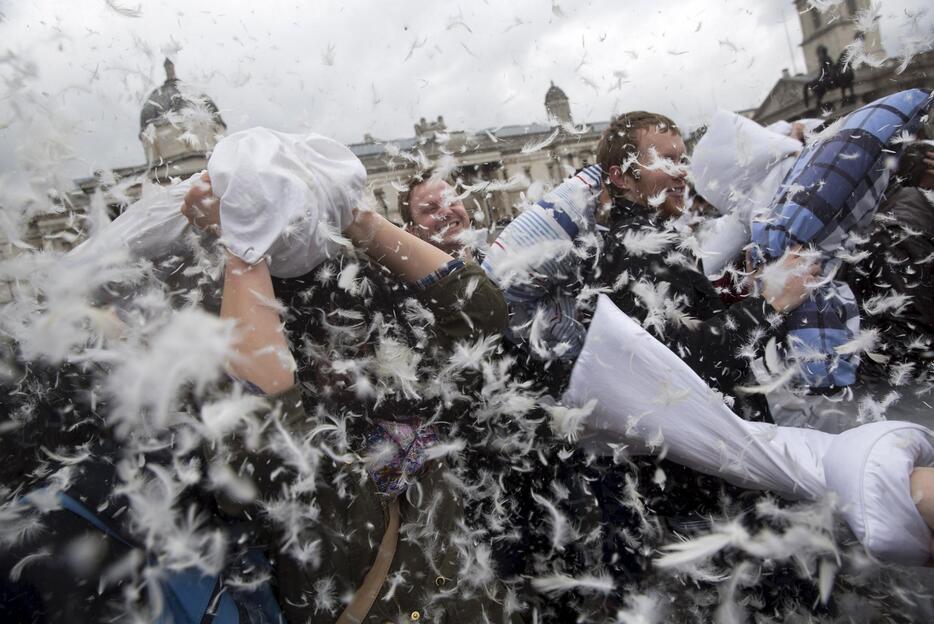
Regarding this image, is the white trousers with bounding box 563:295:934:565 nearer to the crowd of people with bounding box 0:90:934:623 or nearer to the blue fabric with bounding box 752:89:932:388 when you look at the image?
the crowd of people with bounding box 0:90:934:623

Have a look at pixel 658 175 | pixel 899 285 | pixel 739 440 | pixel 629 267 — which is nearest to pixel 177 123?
pixel 629 267

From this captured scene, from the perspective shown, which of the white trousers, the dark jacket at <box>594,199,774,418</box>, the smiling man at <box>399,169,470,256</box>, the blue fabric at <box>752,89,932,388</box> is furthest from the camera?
the smiling man at <box>399,169,470,256</box>

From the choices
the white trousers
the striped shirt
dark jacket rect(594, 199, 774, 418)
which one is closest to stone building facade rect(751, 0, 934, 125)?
dark jacket rect(594, 199, 774, 418)

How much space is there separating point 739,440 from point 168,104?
6.16 feet

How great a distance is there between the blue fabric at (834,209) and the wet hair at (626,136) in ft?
1.68

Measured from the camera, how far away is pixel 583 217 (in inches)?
71.5

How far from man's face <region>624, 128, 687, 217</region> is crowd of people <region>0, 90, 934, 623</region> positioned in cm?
1

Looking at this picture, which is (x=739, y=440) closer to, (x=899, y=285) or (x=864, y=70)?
(x=899, y=285)

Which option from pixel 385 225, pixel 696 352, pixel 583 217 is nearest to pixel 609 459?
pixel 696 352

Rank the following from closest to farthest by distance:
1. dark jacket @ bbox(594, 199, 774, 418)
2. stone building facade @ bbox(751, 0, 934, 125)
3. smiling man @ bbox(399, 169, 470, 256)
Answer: dark jacket @ bbox(594, 199, 774, 418), smiling man @ bbox(399, 169, 470, 256), stone building facade @ bbox(751, 0, 934, 125)

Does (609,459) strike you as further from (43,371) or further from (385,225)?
(43,371)

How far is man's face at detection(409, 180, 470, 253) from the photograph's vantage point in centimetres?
199

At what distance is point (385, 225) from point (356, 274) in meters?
0.17

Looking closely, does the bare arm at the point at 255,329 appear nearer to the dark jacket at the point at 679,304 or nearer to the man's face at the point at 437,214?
the man's face at the point at 437,214
